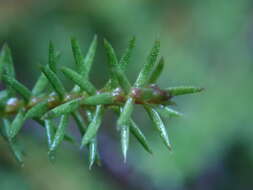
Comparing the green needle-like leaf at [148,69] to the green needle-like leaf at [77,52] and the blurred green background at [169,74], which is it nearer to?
the green needle-like leaf at [77,52]

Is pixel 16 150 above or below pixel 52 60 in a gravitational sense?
below

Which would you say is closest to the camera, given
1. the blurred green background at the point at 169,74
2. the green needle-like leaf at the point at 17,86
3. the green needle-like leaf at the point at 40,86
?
the green needle-like leaf at the point at 17,86

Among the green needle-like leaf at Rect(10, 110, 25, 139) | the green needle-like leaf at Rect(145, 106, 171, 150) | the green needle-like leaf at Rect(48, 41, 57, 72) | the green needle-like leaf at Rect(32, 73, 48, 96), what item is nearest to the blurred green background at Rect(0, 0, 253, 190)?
the green needle-like leaf at Rect(32, 73, 48, 96)

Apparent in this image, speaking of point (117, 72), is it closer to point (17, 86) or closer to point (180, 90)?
point (180, 90)

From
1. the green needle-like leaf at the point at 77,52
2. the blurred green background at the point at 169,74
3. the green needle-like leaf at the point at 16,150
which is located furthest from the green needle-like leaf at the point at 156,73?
the blurred green background at the point at 169,74

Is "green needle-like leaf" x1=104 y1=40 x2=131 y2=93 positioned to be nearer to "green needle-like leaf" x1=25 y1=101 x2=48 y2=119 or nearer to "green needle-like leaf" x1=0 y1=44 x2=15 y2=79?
"green needle-like leaf" x1=25 y1=101 x2=48 y2=119

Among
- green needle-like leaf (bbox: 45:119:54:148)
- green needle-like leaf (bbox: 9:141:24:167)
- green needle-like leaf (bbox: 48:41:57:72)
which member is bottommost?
green needle-like leaf (bbox: 9:141:24:167)

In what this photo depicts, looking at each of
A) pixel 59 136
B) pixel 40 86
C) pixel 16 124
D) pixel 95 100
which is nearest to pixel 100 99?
pixel 95 100
